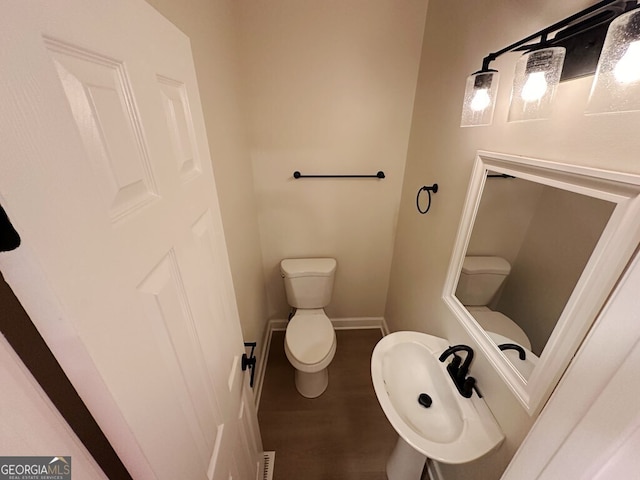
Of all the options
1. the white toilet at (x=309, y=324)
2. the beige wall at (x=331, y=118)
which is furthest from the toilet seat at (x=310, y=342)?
the beige wall at (x=331, y=118)

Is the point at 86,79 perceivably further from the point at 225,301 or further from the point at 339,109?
the point at 339,109

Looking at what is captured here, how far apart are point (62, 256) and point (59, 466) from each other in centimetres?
32

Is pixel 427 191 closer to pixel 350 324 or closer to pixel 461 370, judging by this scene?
pixel 461 370

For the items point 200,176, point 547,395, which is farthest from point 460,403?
point 200,176

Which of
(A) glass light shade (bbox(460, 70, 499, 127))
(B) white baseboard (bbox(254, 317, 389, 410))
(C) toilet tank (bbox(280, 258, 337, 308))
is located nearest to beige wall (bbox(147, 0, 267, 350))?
(C) toilet tank (bbox(280, 258, 337, 308))

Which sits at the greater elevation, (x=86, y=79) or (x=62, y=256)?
(x=86, y=79)

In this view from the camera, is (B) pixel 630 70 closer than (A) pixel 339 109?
Yes

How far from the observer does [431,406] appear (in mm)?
1069

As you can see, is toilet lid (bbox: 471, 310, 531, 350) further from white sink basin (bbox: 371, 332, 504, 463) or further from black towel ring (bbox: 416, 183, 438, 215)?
black towel ring (bbox: 416, 183, 438, 215)

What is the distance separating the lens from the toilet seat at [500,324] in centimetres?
83

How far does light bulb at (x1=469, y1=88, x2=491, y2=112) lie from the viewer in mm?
853

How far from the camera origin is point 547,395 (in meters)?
0.70

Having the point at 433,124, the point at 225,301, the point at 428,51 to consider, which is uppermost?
the point at 428,51

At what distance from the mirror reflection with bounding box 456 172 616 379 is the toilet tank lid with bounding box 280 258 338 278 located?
98 centimetres
